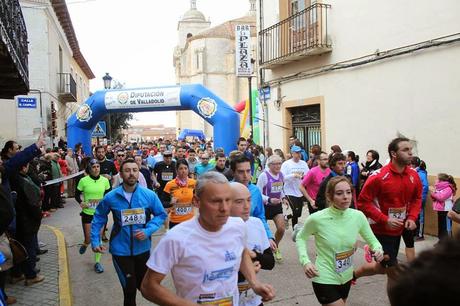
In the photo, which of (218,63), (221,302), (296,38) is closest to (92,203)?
(221,302)

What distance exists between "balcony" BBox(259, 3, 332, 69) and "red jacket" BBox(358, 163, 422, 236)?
23.2 feet

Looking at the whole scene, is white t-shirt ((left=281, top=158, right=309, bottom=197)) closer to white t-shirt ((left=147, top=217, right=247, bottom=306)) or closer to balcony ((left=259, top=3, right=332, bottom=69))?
balcony ((left=259, top=3, right=332, bottom=69))

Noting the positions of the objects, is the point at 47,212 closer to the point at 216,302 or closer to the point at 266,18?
the point at 266,18

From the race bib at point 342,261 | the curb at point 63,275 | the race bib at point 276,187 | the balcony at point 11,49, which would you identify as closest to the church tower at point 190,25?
the balcony at point 11,49

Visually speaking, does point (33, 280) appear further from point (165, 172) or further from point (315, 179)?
point (315, 179)

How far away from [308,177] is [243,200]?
12.8 feet

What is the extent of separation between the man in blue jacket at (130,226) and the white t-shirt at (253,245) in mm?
1410

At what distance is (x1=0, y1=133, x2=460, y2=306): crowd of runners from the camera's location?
8.32 ft

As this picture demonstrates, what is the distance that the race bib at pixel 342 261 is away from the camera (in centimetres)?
371

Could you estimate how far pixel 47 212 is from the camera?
1248cm

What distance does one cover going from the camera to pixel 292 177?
8289 mm

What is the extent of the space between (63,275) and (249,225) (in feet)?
13.2

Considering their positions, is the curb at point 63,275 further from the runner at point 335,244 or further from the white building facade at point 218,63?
the white building facade at point 218,63

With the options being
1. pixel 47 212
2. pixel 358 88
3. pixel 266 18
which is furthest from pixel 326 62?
pixel 47 212
